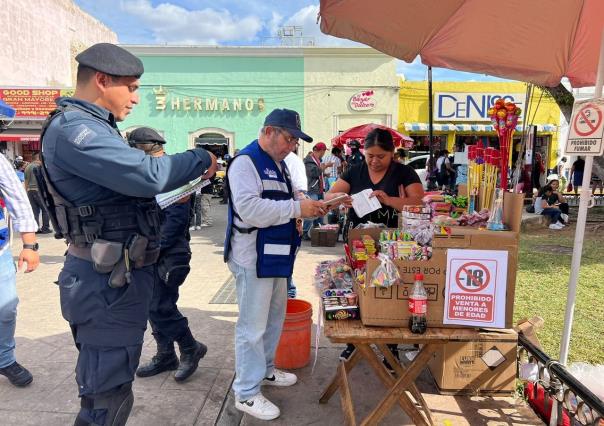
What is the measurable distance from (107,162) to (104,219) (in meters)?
0.32

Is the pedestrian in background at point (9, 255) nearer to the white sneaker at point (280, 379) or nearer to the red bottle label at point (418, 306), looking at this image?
the white sneaker at point (280, 379)

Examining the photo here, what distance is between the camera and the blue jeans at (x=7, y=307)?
3.09 metres

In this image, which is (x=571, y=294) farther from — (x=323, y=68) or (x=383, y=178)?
(x=323, y=68)

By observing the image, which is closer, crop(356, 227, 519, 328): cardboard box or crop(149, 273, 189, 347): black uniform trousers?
crop(356, 227, 519, 328): cardboard box

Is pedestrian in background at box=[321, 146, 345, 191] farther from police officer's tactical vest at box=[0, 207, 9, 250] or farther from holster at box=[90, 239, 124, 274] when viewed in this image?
holster at box=[90, 239, 124, 274]

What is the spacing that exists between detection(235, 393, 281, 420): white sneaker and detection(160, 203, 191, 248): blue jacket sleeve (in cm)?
124

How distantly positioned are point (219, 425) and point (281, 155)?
1.83 meters

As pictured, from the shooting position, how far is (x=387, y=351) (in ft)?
8.61

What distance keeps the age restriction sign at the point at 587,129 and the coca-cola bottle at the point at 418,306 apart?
4.42 feet

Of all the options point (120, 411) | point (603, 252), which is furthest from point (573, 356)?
point (603, 252)

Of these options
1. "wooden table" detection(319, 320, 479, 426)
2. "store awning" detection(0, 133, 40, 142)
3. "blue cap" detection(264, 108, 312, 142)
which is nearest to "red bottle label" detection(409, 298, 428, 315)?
"wooden table" detection(319, 320, 479, 426)

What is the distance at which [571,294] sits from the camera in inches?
106

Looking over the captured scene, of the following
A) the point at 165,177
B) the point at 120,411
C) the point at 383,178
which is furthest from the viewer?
the point at 383,178

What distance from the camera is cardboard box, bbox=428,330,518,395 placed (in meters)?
3.04
